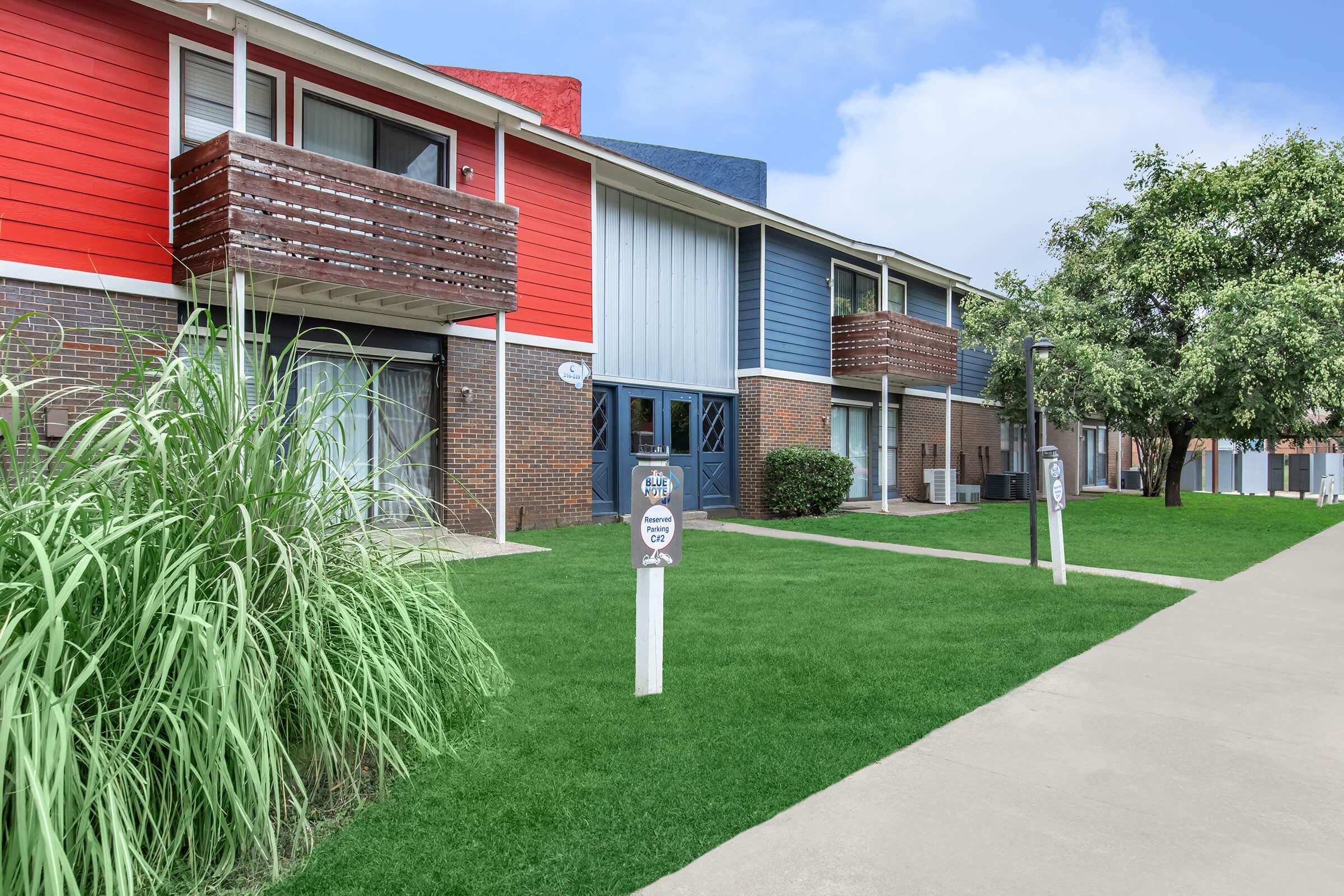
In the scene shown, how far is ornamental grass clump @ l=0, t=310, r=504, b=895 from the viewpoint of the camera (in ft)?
7.16

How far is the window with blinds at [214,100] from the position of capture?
891 cm

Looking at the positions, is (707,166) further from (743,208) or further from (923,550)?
(923,550)

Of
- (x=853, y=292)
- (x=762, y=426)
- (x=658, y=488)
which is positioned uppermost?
(x=853, y=292)

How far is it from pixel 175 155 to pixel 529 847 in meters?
8.61

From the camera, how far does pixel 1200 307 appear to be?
17.0 m

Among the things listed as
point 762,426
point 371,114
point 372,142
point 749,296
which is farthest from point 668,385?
point 371,114

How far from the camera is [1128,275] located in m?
17.5

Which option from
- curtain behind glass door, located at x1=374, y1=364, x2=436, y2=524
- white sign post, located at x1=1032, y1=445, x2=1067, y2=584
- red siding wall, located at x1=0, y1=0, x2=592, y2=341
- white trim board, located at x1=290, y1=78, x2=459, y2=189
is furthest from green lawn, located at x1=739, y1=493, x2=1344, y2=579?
red siding wall, located at x1=0, y1=0, x2=592, y2=341

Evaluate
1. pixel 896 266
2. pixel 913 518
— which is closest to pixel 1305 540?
pixel 913 518

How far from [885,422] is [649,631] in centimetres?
1418

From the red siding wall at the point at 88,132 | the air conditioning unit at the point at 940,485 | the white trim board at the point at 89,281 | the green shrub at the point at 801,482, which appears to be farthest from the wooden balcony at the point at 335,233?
the air conditioning unit at the point at 940,485

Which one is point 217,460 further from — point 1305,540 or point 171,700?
point 1305,540

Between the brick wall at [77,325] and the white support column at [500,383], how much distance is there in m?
3.56

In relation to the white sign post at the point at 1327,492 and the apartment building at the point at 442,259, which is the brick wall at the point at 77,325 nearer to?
the apartment building at the point at 442,259
